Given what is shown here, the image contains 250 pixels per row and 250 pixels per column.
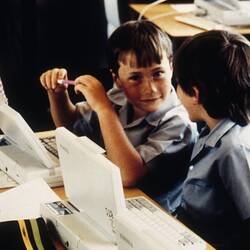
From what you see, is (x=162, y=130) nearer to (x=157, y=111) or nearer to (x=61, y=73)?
(x=157, y=111)

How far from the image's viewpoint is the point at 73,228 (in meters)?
1.59

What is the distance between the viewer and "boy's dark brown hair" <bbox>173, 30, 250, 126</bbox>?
200cm

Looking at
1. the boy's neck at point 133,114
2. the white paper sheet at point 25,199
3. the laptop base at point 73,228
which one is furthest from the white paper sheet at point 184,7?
the laptop base at point 73,228

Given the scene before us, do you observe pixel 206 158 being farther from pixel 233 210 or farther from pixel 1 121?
pixel 1 121

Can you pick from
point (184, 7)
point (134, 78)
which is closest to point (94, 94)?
point (134, 78)

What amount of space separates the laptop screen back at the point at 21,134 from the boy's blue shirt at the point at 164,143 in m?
0.31

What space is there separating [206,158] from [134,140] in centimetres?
33

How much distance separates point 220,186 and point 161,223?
36cm

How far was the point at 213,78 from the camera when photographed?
2.03 m

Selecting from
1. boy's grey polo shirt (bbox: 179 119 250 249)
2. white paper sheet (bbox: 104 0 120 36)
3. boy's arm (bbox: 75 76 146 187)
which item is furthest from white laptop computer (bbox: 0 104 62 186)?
white paper sheet (bbox: 104 0 120 36)

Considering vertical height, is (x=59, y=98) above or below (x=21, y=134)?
below

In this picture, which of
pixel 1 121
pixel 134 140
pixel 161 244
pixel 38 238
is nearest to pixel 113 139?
pixel 134 140

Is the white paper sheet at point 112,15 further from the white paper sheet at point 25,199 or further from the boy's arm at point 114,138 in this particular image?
the white paper sheet at point 25,199

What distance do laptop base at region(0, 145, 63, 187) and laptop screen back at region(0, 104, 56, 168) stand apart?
0.8 inches
